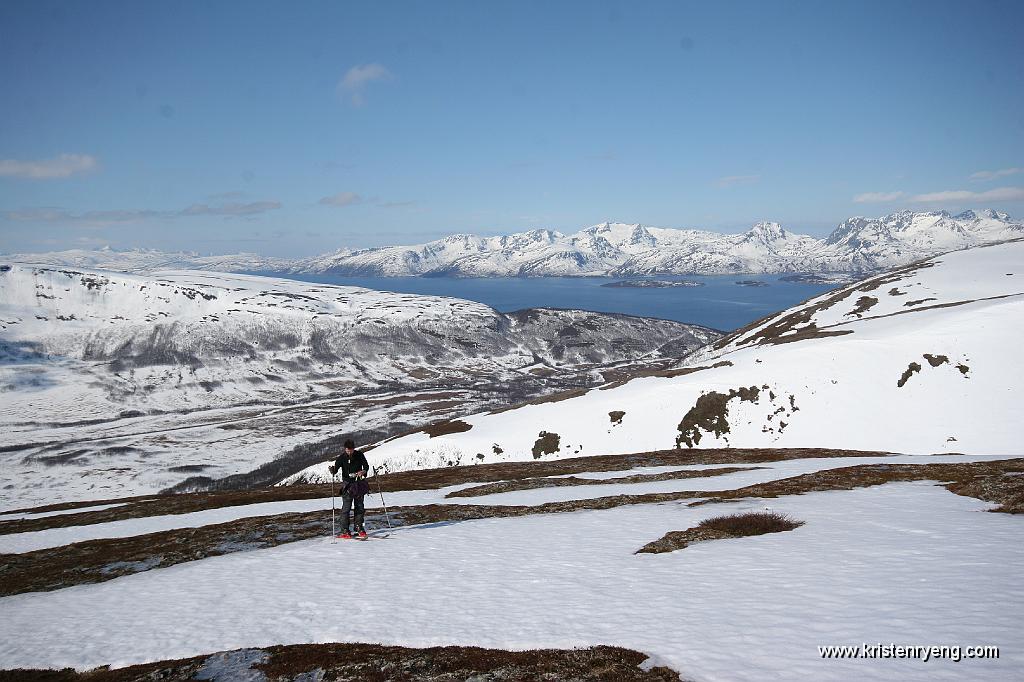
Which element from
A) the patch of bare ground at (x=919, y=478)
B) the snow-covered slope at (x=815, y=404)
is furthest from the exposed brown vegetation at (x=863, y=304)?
the patch of bare ground at (x=919, y=478)

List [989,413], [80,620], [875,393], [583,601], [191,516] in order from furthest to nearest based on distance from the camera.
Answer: [875,393] → [989,413] → [191,516] → [80,620] → [583,601]

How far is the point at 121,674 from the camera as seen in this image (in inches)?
470

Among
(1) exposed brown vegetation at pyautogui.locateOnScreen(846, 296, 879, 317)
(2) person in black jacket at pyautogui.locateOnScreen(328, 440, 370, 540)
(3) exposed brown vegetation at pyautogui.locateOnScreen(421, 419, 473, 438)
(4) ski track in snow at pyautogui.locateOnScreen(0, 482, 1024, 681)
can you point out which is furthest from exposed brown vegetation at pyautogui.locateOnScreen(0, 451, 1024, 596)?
(1) exposed brown vegetation at pyautogui.locateOnScreen(846, 296, 879, 317)

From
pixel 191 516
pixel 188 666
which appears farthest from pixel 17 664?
pixel 191 516

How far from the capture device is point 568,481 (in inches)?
1599

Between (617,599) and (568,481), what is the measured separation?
88.9 ft

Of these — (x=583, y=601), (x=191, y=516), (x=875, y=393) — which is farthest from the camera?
(x=875, y=393)

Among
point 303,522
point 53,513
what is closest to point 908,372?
point 303,522

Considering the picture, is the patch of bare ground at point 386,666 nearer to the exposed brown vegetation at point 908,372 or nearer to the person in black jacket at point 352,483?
the person in black jacket at point 352,483

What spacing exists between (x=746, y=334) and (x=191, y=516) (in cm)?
13791

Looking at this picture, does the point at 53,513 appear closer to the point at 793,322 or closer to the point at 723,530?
the point at 723,530

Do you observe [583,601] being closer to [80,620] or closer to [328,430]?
[80,620]

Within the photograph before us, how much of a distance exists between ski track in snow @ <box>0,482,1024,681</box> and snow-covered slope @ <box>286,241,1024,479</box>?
43.4 m

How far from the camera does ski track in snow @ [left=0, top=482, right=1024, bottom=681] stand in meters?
10.4
